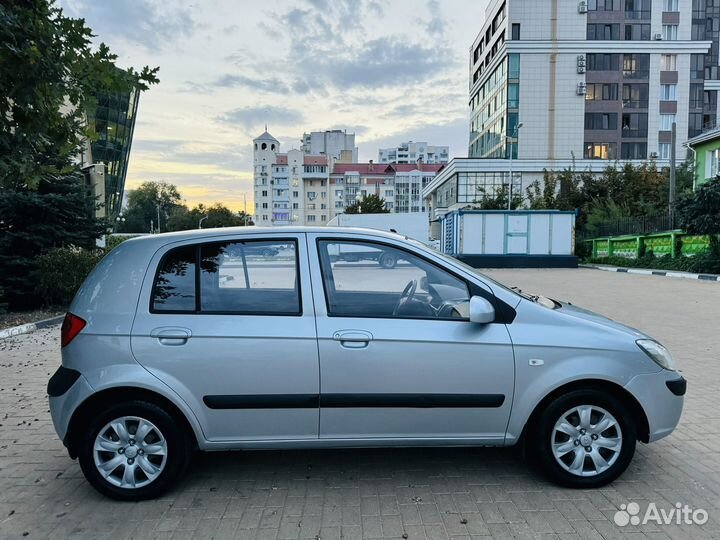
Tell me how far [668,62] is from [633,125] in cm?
747

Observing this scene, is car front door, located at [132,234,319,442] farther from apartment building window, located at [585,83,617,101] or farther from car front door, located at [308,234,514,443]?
apartment building window, located at [585,83,617,101]

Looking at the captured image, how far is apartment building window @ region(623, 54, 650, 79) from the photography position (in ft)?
190

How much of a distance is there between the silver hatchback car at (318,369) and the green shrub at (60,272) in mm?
8976

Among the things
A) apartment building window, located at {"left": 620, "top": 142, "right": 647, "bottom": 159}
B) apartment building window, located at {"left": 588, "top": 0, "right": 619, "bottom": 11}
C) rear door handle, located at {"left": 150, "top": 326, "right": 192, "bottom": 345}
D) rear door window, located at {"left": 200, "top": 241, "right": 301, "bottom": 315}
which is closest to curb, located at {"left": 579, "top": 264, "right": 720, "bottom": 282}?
rear door window, located at {"left": 200, "top": 241, "right": 301, "bottom": 315}

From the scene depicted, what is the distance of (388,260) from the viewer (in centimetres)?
363

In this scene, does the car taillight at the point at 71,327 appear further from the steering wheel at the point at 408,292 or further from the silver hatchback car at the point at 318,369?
the steering wheel at the point at 408,292

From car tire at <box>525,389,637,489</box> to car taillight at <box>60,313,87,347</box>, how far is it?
2986mm

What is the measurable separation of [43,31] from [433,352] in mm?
3985

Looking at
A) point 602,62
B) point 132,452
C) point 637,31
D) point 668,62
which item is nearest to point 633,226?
point 132,452

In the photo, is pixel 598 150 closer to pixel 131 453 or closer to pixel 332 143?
pixel 131 453

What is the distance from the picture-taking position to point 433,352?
3332 mm

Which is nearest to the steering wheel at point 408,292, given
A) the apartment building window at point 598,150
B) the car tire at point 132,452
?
the car tire at point 132,452

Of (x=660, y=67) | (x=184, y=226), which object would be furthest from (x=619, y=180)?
(x=184, y=226)

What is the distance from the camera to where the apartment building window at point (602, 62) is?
58.2m
